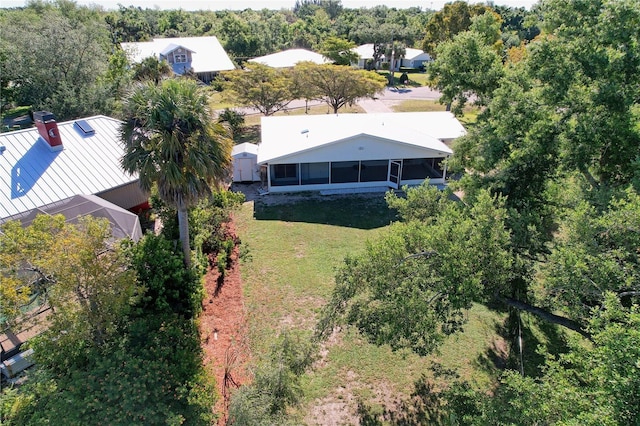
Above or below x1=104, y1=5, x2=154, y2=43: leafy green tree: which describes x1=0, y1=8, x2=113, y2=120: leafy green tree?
below

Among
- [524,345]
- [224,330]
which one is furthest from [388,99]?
[224,330]

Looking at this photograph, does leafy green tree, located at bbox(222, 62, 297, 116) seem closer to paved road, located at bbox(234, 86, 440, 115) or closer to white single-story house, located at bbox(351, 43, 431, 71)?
paved road, located at bbox(234, 86, 440, 115)

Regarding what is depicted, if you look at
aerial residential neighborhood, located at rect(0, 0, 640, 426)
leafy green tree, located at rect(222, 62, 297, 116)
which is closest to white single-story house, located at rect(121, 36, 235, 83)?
leafy green tree, located at rect(222, 62, 297, 116)

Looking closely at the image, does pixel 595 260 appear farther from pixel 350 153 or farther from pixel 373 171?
pixel 373 171

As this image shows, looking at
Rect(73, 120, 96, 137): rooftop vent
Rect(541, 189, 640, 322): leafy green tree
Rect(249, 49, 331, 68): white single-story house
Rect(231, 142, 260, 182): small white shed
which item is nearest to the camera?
Rect(541, 189, 640, 322): leafy green tree

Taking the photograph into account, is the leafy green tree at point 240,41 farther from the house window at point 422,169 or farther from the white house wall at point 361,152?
the white house wall at point 361,152

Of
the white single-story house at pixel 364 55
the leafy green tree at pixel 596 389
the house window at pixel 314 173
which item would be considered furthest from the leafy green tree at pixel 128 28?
the leafy green tree at pixel 596 389

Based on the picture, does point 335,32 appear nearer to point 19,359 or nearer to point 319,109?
point 319,109
